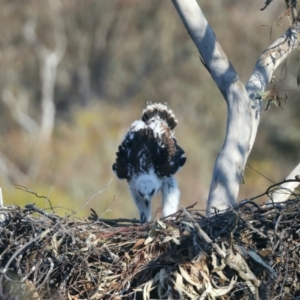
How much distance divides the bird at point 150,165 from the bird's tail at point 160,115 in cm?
25

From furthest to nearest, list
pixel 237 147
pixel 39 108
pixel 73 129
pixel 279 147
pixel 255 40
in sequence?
pixel 39 108
pixel 255 40
pixel 73 129
pixel 279 147
pixel 237 147

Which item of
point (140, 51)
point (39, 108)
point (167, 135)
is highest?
point (140, 51)

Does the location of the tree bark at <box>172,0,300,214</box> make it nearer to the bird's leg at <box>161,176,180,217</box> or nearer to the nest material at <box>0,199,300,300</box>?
the nest material at <box>0,199,300,300</box>

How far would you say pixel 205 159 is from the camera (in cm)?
2998

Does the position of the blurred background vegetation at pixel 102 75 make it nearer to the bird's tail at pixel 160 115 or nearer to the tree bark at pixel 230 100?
the bird's tail at pixel 160 115

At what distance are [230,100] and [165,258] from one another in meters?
2.17

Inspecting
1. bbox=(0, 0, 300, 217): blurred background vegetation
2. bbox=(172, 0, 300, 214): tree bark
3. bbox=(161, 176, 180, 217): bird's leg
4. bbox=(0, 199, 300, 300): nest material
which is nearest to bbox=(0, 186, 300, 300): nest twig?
bbox=(0, 199, 300, 300): nest material

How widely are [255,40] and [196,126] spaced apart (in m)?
5.14

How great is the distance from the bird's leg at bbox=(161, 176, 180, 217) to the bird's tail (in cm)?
96

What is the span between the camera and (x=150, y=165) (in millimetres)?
9391

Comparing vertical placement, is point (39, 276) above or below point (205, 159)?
below

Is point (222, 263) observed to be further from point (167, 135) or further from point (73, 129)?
point (73, 129)

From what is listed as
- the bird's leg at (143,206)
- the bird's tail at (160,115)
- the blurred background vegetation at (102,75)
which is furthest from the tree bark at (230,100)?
the blurred background vegetation at (102,75)

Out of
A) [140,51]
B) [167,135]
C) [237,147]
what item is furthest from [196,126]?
[237,147]
